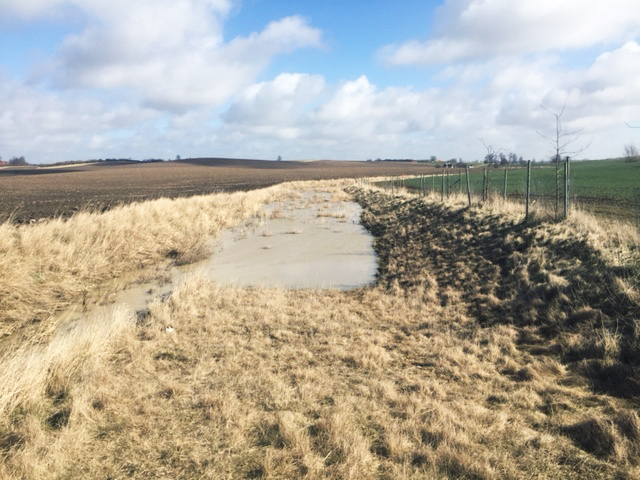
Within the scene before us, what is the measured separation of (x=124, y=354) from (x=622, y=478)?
20.9ft

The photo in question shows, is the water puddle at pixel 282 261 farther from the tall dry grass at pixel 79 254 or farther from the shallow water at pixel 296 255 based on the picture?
the tall dry grass at pixel 79 254

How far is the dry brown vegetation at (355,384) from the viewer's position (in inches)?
151

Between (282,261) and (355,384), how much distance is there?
9630 mm

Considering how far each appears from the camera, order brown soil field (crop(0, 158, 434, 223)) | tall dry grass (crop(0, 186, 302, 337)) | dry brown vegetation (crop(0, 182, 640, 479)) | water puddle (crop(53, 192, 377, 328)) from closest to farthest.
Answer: dry brown vegetation (crop(0, 182, 640, 479)) → tall dry grass (crop(0, 186, 302, 337)) → water puddle (crop(53, 192, 377, 328)) → brown soil field (crop(0, 158, 434, 223))

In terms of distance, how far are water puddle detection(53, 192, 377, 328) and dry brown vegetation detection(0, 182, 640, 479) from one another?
1.69m

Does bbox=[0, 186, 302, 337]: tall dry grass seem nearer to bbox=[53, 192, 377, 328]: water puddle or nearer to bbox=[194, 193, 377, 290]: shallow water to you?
bbox=[53, 192, 377, 328]: water puddle

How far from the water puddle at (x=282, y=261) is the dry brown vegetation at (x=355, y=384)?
5.56 ft

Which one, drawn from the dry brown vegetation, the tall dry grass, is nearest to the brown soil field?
the tall dry grass

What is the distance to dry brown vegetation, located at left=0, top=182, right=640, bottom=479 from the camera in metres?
3.82

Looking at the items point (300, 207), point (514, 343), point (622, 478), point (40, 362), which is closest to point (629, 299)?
point (514, 343)

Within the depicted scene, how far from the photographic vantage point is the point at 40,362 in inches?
211

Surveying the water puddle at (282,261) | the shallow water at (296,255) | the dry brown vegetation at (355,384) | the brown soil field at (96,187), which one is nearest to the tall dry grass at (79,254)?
the water puddle at (282,261)

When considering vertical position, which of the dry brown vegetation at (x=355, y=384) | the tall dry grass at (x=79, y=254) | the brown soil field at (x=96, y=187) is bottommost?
the dry brown vegetation at (x=355, y=384)

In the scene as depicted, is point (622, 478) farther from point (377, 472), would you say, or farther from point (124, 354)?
point (124, 354)
